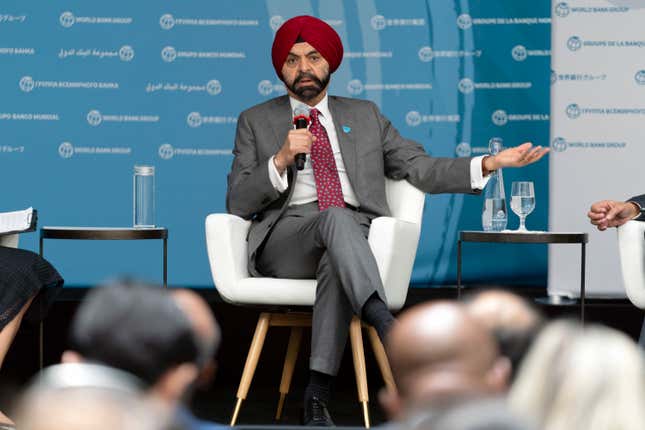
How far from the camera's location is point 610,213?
10.8 ft

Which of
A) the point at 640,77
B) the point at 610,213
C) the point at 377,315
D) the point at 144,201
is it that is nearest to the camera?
the point at 377,315

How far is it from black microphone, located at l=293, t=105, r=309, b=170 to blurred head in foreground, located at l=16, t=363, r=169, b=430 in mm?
2748

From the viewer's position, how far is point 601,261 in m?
4.90

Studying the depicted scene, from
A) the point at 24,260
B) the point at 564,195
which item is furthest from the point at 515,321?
the point at 564,195

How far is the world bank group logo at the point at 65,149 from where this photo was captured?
5309 millimetres

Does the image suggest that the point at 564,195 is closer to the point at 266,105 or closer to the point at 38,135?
the point at 266,105

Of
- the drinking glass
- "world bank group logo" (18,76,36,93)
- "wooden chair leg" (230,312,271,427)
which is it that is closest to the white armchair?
"wooden chair leg" (230,312,271,427)

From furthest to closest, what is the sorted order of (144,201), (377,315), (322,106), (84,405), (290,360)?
(144,201) < (322,106) < (290,360) < (377,315) < (84,405)

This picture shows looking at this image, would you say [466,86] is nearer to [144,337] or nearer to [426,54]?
[426,54]

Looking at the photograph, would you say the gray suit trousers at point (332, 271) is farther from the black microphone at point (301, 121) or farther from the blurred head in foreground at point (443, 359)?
the blurred head in foreground at point (443, 359)

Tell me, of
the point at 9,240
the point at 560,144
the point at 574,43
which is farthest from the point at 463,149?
the point at 9,240

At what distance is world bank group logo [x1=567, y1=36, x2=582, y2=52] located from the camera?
4945mm

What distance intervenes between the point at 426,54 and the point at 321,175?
1.78 metres

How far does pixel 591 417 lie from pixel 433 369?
0.40 ft
